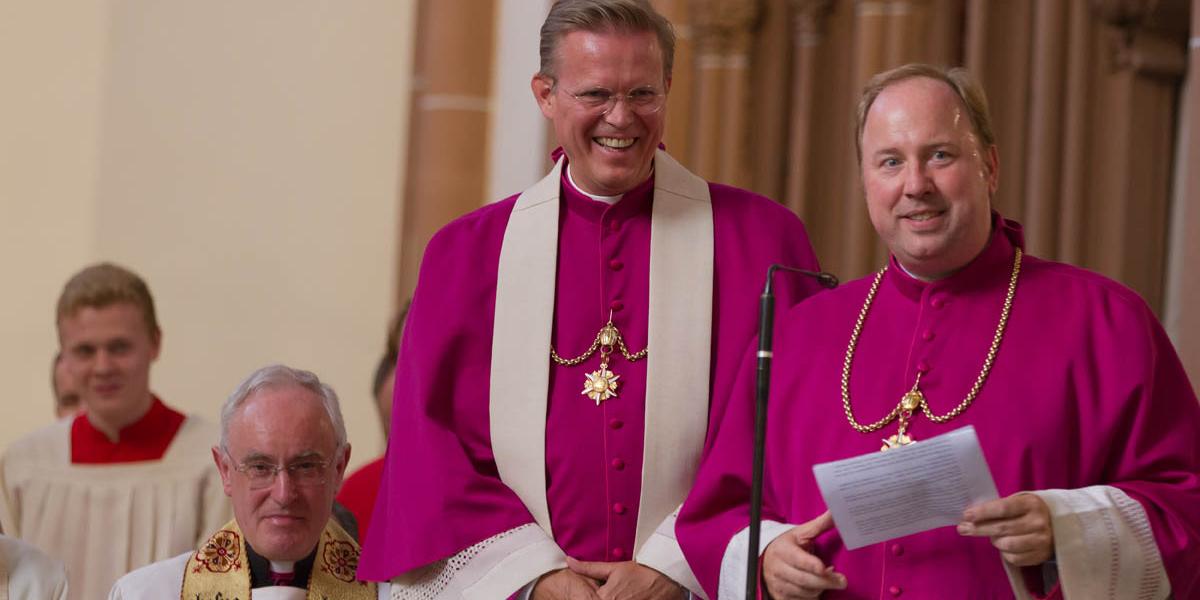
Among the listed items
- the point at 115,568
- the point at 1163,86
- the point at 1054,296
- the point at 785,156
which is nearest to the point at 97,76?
the point at 785,156

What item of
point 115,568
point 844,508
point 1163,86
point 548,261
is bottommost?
point 115,568

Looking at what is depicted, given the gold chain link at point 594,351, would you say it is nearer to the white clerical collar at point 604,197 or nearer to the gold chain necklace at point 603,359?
the gold chain necklace at point 603,359

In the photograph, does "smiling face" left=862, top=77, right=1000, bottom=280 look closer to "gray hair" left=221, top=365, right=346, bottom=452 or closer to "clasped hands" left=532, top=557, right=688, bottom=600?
"clasped hands" left=532, top=557, right=688, bottom=600

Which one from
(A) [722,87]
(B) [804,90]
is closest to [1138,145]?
(B) [804,90]

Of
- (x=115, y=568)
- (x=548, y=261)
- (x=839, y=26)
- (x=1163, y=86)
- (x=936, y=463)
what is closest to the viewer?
(x=936, y=463)

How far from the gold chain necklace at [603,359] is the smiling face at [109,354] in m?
2.59

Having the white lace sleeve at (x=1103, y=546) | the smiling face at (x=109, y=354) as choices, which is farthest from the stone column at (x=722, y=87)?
Answer: the white lace sleeve at (x=1103, y=546)

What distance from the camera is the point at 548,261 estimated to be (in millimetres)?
4551

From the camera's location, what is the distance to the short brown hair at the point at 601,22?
434cm

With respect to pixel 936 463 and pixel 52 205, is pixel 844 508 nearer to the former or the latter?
pixel 936 463

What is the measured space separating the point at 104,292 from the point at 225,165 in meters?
6.01

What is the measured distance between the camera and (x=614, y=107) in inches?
169

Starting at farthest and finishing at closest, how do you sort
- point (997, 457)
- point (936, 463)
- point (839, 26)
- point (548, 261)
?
point (839, 26) → point (548, 261) → point (997, 457) → point (936, 463)

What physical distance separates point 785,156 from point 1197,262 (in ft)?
12.7
